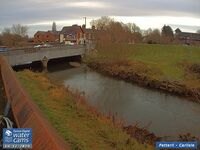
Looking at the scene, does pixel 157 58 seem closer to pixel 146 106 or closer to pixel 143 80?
pixel 143 80

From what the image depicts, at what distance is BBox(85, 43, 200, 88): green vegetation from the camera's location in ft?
153

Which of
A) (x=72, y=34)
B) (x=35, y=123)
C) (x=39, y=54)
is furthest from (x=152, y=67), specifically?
(x=72, y=34)

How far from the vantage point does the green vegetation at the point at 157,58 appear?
153ft

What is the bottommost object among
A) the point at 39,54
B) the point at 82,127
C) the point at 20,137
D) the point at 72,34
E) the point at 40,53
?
the point at 82,127

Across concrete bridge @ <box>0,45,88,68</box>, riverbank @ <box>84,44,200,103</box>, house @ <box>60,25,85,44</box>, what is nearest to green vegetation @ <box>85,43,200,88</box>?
riverbank @ <box>84,44,200,103</box>

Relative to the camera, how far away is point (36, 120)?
12.0 meters

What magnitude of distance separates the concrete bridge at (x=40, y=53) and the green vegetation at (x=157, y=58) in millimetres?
3212

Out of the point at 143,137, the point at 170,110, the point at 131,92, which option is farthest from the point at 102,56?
the point at 143,137

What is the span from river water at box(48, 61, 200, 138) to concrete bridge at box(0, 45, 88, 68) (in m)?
10.8

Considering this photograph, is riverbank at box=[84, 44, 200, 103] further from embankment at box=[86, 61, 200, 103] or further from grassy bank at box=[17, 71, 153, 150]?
grassy bank at box=[17, 71, 153, 150]

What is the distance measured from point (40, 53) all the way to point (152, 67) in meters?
18.8

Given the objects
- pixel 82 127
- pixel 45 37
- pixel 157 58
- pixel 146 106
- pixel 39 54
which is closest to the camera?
pixel 82 127

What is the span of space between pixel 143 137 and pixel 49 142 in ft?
30.9

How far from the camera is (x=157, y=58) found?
6956 cm
